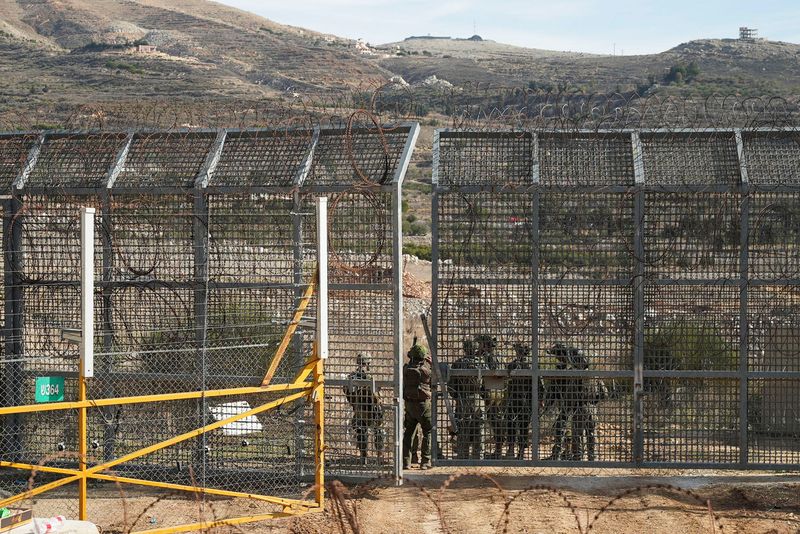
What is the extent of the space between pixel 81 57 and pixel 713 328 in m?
68.3

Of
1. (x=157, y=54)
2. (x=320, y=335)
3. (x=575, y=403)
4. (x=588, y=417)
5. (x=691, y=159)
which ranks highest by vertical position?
(x=157, y=54)

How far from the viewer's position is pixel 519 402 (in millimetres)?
9914

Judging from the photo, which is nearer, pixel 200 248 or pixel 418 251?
pixel 200 248

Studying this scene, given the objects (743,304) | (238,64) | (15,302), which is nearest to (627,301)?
(743,304)

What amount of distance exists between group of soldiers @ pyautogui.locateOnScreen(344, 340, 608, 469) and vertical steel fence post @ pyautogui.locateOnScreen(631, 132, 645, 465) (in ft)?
1.17

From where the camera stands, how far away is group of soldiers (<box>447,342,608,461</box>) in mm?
9812

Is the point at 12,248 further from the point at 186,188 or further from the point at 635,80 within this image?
the point at 635,80

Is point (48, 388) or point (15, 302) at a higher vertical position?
point (15, 302)

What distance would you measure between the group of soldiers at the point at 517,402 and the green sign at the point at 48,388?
3872 millimetres

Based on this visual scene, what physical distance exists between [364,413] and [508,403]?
4.59 ft

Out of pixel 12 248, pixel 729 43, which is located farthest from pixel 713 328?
pixel 729 43

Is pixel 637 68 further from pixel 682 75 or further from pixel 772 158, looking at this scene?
pixel 772 158

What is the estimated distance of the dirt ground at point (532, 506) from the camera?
8.42m

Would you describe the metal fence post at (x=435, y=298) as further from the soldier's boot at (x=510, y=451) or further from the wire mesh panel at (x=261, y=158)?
the wire mesh panel at (x=261, y=158)
